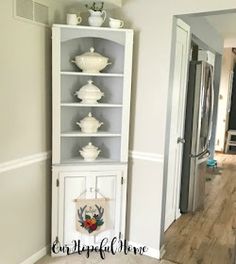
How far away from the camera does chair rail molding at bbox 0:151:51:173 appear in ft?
6.91

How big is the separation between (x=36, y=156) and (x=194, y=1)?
172 centimetres

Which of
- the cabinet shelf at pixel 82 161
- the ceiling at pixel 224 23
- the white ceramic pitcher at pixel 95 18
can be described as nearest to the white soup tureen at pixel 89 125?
the cabinet shelf at pixel 82 161

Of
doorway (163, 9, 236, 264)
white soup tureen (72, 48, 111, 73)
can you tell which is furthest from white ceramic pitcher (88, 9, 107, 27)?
doorway (163, 9, 236, 264)

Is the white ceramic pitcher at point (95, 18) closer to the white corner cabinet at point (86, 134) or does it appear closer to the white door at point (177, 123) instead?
the white corner cabinet at point (86, 134)

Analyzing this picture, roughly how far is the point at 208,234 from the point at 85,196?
1.43 m

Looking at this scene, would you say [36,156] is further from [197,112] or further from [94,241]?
[197,112]

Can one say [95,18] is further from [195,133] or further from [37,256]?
[37,256]

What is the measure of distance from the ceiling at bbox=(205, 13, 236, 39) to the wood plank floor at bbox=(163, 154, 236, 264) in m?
2.46

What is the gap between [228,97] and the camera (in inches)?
283

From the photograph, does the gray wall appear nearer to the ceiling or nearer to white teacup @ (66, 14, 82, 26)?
white teacup @ (66, 14, 82, 26)

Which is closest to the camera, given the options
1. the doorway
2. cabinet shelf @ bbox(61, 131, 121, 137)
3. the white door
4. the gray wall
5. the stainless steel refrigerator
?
the gray wall

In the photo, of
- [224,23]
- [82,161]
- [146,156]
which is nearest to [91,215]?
[82,161]

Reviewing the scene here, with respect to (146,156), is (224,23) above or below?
above

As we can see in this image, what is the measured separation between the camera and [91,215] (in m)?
2.58
